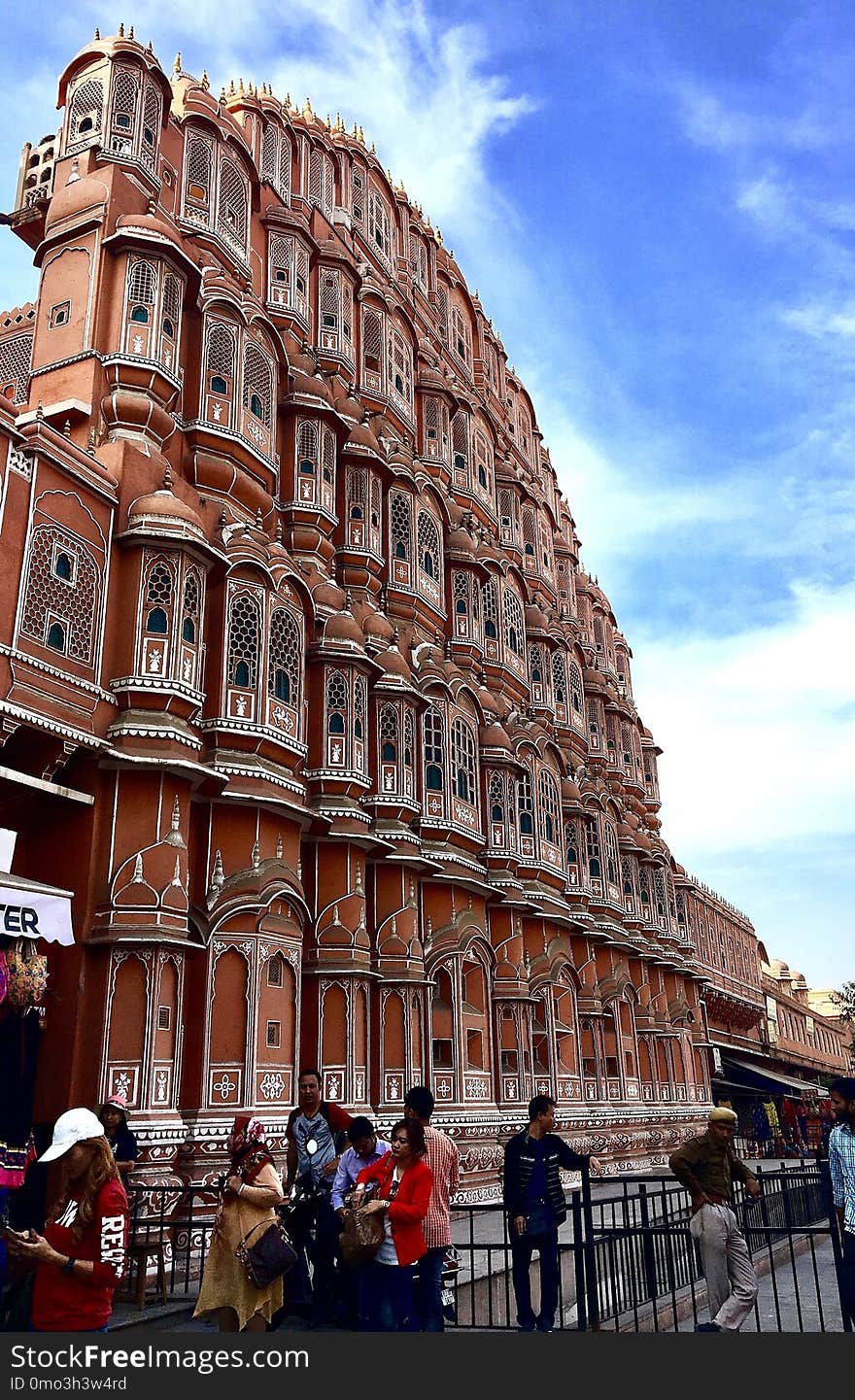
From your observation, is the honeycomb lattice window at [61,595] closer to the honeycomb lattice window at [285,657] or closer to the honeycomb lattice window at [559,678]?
the honeycomb lattice window at [285,657]

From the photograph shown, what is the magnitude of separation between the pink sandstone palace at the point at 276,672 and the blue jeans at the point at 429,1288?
6.68m

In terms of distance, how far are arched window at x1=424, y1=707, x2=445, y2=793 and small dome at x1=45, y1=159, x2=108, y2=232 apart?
11.4 metres

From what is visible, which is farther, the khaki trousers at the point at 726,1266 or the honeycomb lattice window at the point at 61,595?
the honeycomb lattice window at the point at 61,595

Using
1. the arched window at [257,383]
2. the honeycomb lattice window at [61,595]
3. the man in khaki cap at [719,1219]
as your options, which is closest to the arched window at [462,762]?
the arched window at [257,383]

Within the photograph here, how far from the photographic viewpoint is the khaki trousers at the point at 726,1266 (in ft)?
24.3

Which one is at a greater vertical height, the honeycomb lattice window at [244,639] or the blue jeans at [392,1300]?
the honeycomb lattice window at [244,639]

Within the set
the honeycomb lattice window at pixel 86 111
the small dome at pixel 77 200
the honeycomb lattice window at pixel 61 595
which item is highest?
the honeycomb lattice window at pixel 86 111

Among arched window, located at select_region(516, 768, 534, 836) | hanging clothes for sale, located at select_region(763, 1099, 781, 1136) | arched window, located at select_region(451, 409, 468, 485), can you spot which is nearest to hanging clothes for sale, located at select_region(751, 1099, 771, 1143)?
hanging clothes for sale, located at select_region(763, 1099, 781, 1136)

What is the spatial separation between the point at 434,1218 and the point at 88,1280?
3.12 metres

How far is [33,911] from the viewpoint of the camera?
11.7 meters

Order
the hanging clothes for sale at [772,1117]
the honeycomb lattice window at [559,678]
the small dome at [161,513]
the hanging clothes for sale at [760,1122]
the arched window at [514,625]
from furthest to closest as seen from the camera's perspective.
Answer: the hanging clothes for sale at [760,1122] < the hanging clothes for sale at [772,1117] < the honeycomb lattice window at [559,678] < the arched window at [514,625] < the small dome at [161,513]

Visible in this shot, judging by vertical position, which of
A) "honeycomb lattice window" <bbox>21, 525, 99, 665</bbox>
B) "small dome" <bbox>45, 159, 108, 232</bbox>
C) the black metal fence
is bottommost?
the black metal fence

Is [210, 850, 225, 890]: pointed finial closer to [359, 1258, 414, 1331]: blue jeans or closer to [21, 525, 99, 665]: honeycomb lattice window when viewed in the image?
[21, 525, 99, 665]: honeycomb lattice window

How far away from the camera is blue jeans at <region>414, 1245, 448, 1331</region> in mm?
7367
